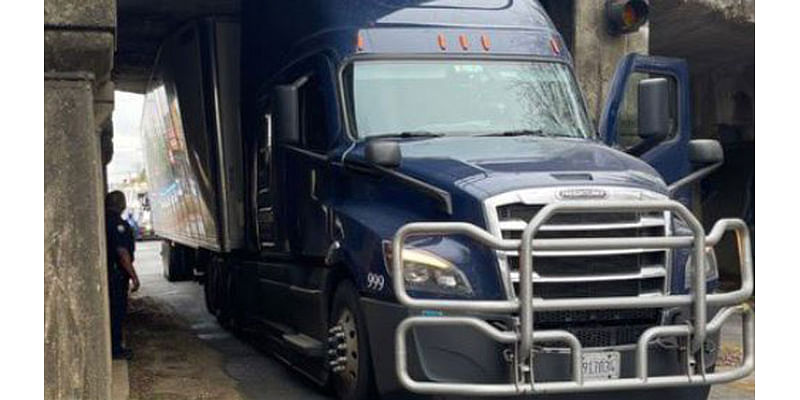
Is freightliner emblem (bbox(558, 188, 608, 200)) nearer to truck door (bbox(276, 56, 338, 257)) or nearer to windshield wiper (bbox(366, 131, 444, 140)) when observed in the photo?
windshield wiper (bbox(366, 131, 444, 140))

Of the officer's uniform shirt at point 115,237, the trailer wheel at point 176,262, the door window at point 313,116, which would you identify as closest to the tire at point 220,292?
the officer's uniform shirt at point 115,237

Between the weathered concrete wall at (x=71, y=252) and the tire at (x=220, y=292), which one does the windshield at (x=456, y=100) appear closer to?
the weathered concrete wall at (x=71, y=252)

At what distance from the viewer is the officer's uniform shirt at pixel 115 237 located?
1006 cm

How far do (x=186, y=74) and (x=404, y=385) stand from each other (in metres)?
6.63

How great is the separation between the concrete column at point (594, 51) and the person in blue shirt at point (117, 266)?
5646 mm

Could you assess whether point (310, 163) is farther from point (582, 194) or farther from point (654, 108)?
point (654, 108)

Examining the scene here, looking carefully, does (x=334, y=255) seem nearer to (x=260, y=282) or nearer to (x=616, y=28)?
(x=260, y=282)

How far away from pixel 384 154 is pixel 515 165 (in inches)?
35.0

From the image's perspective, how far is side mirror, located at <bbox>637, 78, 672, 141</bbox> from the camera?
26.5 feet

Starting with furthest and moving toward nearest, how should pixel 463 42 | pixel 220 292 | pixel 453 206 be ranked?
1. pixel 220 292
2. pixel 463 42
3. pixel 453 206

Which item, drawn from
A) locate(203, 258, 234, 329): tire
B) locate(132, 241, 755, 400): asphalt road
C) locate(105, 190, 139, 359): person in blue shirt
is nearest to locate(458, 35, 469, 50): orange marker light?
locate(132, 241, 755, 400): asphalt road

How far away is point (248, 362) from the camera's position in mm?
10234

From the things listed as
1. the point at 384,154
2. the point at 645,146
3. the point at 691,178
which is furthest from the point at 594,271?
the point at 645,146

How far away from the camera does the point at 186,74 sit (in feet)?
37.9
